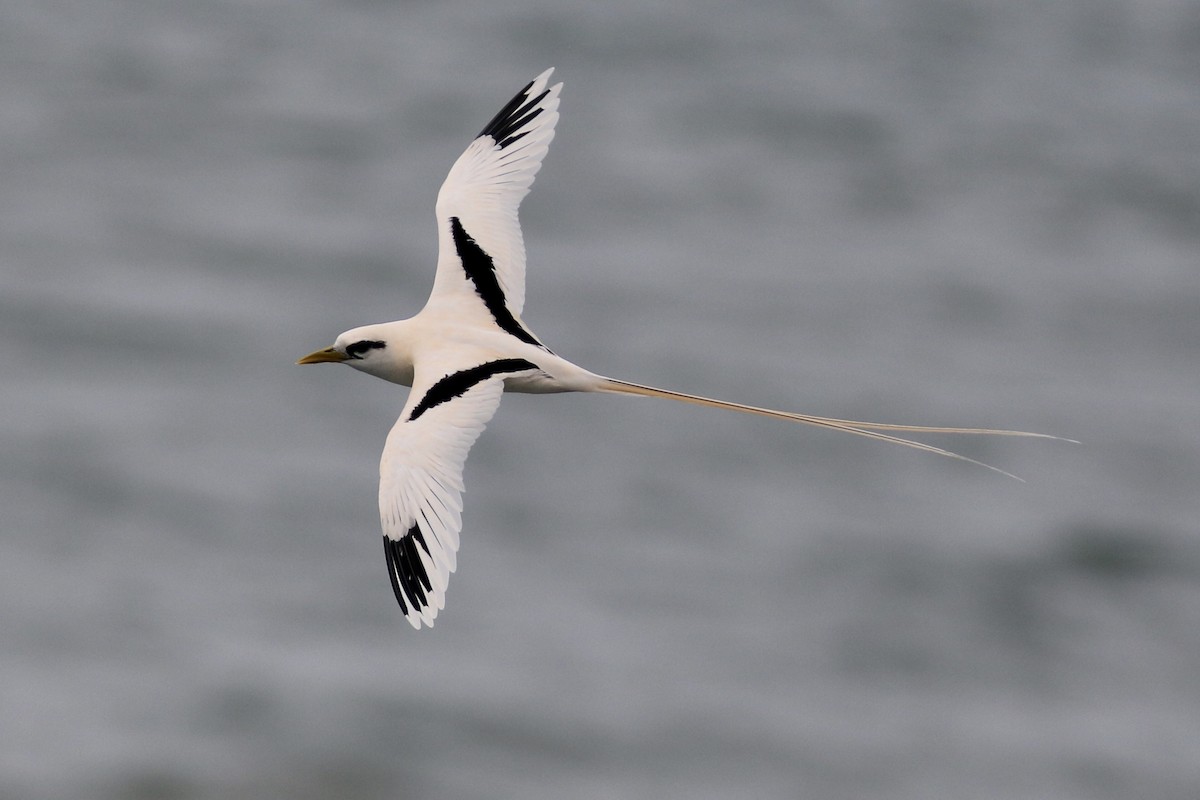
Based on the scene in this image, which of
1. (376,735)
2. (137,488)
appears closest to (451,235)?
(376,735)

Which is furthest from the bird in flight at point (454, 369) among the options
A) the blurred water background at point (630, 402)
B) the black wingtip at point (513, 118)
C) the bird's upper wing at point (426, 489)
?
the blurred water background at point (630, 402)

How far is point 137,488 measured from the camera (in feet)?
123

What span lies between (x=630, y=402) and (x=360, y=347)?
2675cm

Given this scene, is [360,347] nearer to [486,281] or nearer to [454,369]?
[454,369]

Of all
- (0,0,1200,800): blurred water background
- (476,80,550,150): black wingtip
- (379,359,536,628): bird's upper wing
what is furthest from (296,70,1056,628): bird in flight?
(0,0,1200,800): blurred water background

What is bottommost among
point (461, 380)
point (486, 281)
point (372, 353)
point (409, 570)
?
point (409, 570)

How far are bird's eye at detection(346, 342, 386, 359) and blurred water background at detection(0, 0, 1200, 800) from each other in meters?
21.7

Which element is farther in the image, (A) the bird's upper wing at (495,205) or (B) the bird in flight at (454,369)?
(A) the bird's upper wing at (495,205)

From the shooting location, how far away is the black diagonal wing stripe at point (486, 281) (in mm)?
12188

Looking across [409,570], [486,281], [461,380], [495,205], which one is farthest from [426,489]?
[495,205]

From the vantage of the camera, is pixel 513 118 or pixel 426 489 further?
pixel 513 118

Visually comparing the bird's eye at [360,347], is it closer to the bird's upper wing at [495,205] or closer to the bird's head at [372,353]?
the bird's head at [372,353]

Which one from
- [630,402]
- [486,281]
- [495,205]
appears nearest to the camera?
[486,281]

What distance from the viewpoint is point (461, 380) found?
440 inches
